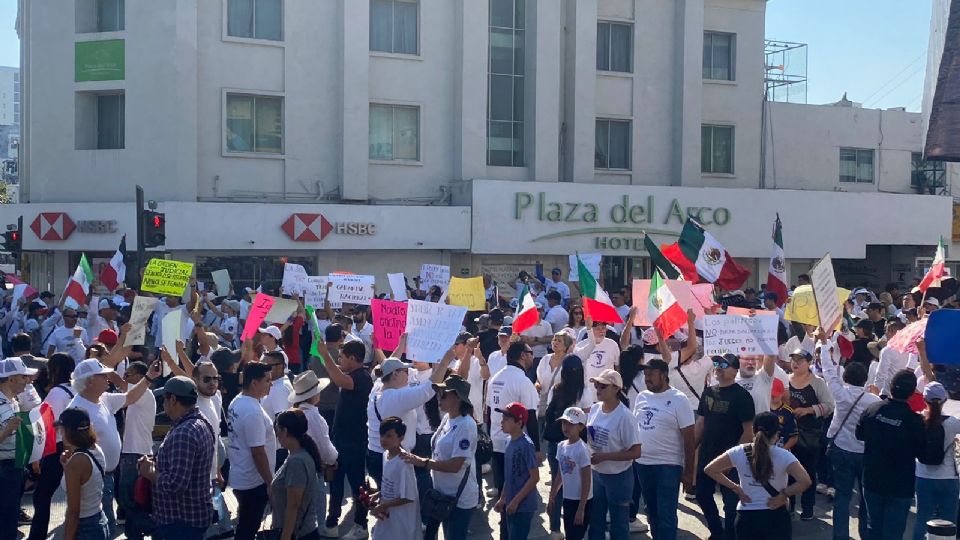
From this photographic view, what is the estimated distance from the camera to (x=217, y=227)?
23.6 meters

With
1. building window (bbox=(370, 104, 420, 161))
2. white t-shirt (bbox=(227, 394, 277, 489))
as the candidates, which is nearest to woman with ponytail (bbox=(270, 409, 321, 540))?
white t-shirt (bbox=(227, 394, 277, 489))

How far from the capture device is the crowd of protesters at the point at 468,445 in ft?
23.2

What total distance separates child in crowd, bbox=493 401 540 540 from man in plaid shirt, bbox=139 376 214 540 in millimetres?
2226

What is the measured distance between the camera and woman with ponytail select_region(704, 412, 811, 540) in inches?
283

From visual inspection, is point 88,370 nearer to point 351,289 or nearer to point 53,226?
→ point 351,289

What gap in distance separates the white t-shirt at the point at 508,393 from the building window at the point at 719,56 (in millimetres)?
21990

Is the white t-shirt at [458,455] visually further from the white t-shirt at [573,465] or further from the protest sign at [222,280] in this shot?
the protest sign at [222,280]

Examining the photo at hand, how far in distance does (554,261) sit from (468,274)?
2.47m

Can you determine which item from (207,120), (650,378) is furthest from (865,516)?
(207,120)

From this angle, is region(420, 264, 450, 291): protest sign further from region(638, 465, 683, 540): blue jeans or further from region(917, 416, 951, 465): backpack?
region(917, 416, 951, 465): backpack

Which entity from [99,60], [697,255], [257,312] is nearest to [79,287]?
[257,312]

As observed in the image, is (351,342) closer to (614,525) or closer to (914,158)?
(614,525)

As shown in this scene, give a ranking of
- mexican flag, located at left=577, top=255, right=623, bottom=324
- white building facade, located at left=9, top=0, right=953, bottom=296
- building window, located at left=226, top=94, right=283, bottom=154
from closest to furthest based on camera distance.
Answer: mexican flag, located at left=577, top=255, right=623, bottom=324, white building facade, located at left=9, top=0, right=953, bottom=296, building window, located at left=226, top=94, right=283, bottom=154

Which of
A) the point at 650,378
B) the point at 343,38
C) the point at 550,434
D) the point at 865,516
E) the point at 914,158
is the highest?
the point at 343,38
